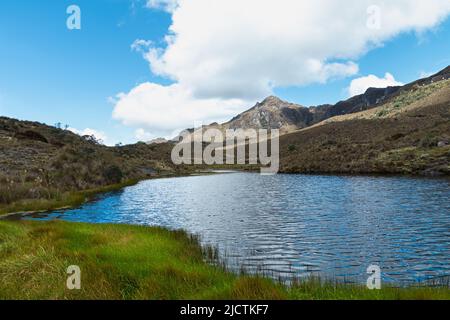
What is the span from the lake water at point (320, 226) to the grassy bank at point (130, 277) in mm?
3719

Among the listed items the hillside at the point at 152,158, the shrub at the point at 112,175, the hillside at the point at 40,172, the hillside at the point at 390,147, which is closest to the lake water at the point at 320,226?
the hillside at the point at 40,172

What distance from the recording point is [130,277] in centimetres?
1274

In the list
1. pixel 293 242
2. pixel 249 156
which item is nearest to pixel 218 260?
pixel 293 242

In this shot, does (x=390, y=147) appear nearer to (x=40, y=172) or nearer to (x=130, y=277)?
(x=40, y=172)

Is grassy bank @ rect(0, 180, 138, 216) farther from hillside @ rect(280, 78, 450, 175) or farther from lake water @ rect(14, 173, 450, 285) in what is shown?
hillside @ rect(280, 78, 450, 175)

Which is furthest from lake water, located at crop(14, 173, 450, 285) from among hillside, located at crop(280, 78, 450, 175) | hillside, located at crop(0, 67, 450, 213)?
hillside, located at crop(280, 78, 450, 175)

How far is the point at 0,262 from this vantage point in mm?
14195

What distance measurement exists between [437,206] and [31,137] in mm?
76159

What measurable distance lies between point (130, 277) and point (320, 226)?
1666 centimetres

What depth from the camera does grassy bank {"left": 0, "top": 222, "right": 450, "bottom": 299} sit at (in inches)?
406

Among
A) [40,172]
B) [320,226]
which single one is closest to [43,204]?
[40,172]

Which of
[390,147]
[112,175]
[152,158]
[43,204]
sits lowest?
[43,204]

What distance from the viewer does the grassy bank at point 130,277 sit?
10320 millimetres
